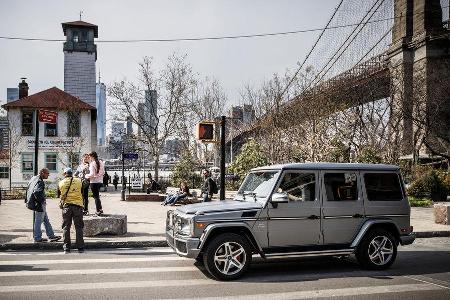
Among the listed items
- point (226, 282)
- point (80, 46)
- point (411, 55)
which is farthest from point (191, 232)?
point (80, 46)

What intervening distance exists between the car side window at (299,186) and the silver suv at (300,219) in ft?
0.06

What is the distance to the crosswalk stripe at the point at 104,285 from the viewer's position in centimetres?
649

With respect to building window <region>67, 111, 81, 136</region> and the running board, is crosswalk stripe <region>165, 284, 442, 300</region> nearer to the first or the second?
the running board

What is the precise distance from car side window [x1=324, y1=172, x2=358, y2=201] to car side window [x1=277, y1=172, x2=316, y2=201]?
28cm

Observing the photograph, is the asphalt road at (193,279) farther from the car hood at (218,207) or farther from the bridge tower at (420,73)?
the bridge tower at (420,73)

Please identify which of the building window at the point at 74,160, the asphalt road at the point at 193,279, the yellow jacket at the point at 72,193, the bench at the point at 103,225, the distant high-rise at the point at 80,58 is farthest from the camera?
the distant high-rise at the point at 80,58

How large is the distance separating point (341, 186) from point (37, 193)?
22.1ft

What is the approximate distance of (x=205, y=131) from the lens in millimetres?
12180

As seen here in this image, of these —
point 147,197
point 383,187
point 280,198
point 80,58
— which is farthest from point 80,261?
point 80,58

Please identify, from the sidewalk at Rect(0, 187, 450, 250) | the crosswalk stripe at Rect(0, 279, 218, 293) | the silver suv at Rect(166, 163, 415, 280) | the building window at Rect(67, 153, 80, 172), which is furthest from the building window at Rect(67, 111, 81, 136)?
the crosswalk stripe at Rect(0, 279, 218, 293)

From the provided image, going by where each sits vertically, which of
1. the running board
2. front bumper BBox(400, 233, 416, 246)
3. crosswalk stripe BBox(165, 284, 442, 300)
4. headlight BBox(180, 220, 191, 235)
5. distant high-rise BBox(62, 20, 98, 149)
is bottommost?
crosswalk stripe BBox(165, 284, 442, 300)

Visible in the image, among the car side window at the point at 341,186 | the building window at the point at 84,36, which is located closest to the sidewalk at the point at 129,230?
the car side window at the point at 341,186

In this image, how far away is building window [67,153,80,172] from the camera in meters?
40.2

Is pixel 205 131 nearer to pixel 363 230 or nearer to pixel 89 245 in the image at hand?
pixel 89 245
